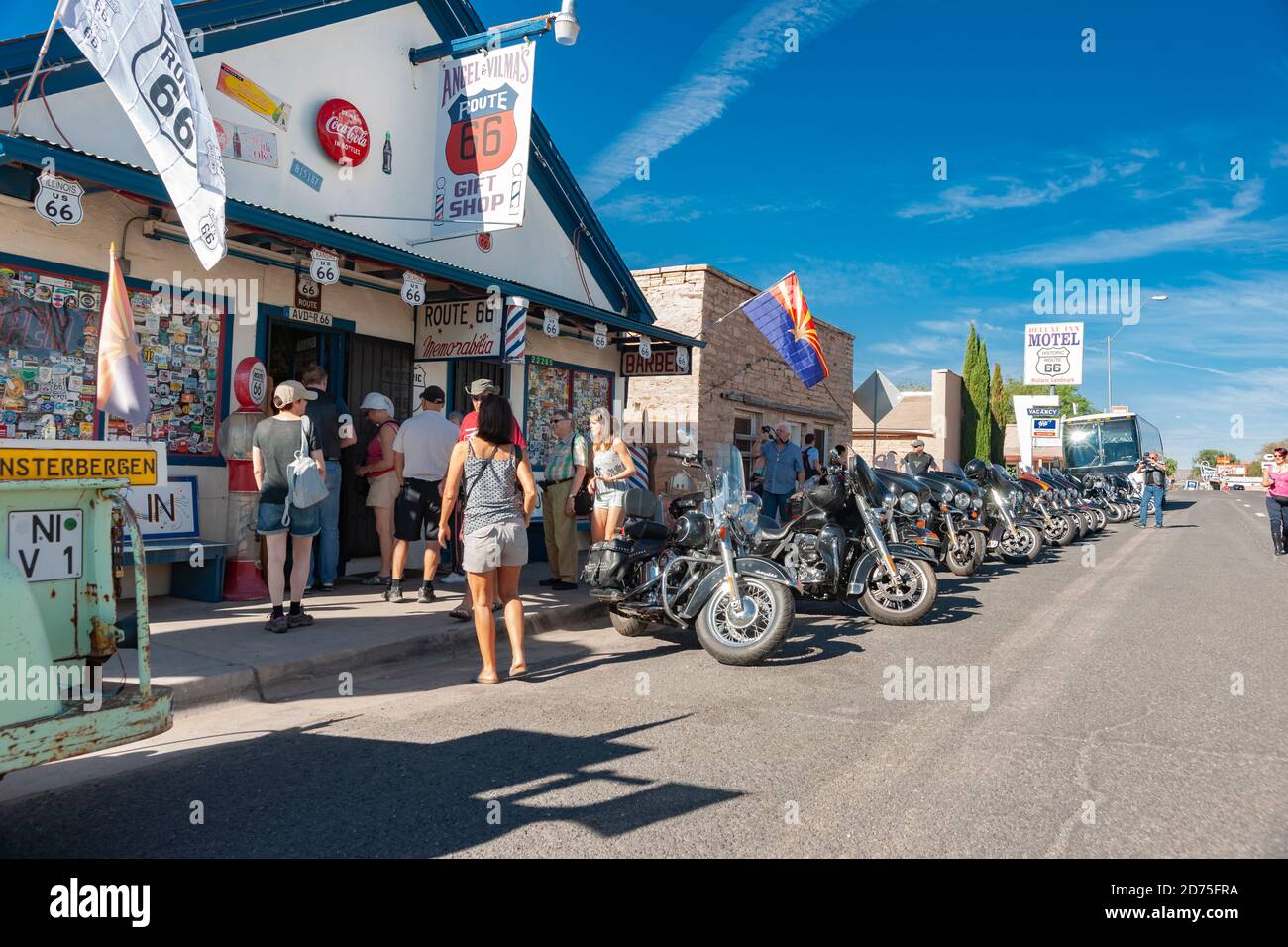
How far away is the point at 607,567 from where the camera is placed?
666cm

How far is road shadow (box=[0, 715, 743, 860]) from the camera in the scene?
3.24m

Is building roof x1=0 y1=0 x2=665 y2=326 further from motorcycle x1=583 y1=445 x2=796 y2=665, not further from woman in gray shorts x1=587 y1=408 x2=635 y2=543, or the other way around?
motorcycle x1=583 y1=445 x2=796 y2=665

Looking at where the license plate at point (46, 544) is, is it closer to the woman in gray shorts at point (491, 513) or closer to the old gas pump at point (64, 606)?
the old gas pump at point (64, 606)

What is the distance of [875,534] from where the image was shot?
7.59m

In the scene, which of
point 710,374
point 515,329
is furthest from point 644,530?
point 710,374

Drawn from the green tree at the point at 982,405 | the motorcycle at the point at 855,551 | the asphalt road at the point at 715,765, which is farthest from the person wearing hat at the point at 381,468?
the green tree at the point at 982,405

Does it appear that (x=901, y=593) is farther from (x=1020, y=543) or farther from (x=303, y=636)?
(x=1020, y=543)

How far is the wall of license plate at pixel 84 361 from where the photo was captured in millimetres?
6348

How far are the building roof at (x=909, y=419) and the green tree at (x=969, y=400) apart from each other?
1700 millimetres

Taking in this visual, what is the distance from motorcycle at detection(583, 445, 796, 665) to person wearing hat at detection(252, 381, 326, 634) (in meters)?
2.21

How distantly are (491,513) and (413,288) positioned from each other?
150 inches

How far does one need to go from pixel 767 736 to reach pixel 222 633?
4106 mm

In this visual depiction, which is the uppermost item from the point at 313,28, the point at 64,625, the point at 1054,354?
the point at 1054,354
